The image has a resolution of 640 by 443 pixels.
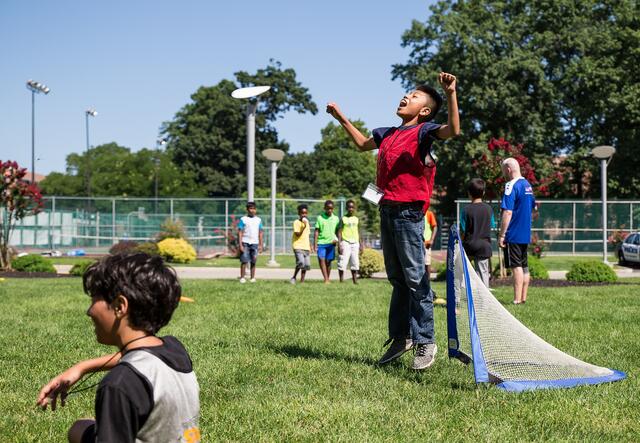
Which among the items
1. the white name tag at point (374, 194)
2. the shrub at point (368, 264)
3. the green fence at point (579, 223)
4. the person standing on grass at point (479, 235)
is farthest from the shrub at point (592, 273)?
the green fence at point (579, 223)

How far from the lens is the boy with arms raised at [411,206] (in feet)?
17.3

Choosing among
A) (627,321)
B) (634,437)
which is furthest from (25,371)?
(627,321)

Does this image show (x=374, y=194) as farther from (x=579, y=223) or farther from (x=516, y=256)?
(x=579, y=223)

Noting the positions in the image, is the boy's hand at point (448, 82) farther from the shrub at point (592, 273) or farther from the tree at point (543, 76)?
the tree at point (543, 76)

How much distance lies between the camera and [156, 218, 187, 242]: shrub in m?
30.6

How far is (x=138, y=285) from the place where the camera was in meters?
2.29

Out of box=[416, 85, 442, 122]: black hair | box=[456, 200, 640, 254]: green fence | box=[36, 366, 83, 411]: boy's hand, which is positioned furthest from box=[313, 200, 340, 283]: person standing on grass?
box=[456, 200, 640, 254]: green fence

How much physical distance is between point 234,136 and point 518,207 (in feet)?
201

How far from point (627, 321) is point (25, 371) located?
A: 6191mm

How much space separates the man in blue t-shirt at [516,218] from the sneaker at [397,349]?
14.4ft

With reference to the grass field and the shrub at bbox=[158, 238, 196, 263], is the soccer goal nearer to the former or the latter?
the grass field

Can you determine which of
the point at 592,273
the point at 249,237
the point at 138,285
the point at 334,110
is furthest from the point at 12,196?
the point at 138,285

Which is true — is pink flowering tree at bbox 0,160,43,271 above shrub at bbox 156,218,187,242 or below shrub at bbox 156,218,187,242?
above

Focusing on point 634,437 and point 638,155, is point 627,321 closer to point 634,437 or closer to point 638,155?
point 634,437
